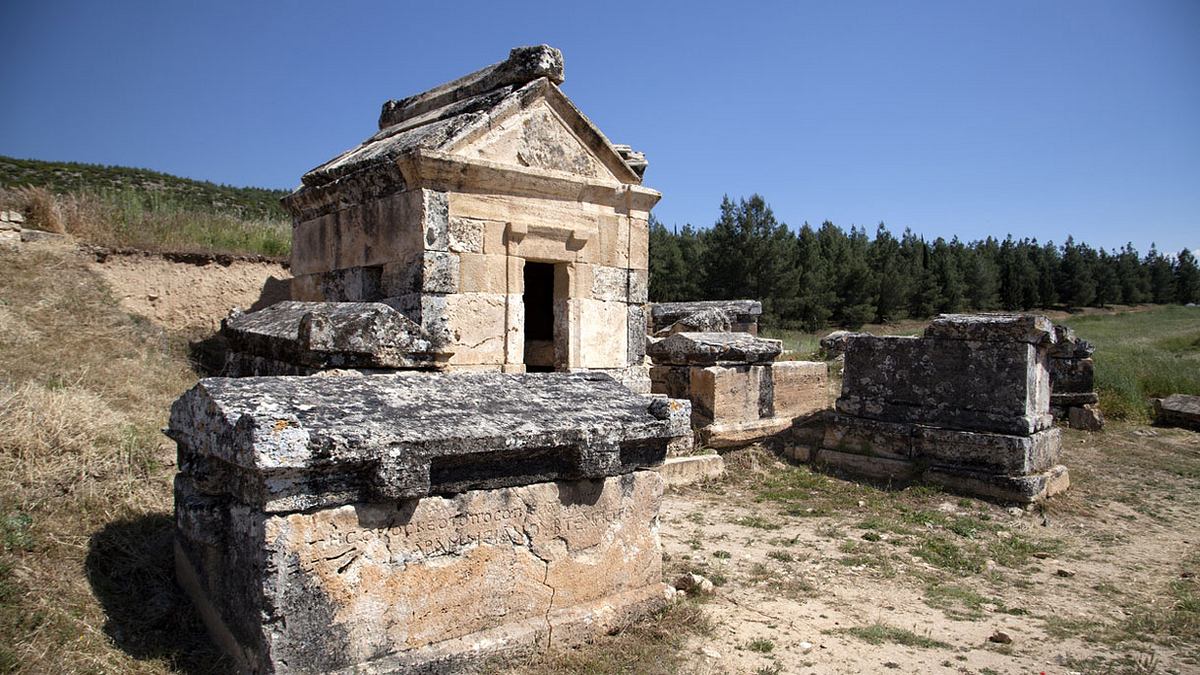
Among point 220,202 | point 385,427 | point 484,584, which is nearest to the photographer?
point 385,427

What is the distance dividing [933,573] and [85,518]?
5.38 metres

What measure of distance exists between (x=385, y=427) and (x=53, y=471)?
8.01 feet

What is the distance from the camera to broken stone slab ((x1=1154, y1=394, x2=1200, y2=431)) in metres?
10.8

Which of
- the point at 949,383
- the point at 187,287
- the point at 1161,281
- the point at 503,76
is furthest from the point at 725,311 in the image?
the point at 1161,281

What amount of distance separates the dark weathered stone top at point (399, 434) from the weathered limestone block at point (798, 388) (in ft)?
18.1

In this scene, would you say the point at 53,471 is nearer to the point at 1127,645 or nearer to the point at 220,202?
the point at 1127,645

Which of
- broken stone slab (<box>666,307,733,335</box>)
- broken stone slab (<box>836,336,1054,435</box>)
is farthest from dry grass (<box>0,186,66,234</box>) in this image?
broken stone slab (<box>836,336,1054,435</box>)

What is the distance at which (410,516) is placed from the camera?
3113 mm

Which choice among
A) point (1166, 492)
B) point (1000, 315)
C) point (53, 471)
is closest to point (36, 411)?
point (53, 471)

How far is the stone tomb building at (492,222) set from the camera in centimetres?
649

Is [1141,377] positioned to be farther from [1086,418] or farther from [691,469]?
[691,469]

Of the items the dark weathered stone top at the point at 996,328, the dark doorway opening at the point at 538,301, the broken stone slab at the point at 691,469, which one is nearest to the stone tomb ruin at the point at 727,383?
the broken stone slab at the point at 691,469

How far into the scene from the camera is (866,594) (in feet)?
16.3

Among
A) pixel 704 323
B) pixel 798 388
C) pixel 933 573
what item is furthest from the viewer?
pixel 704 323
